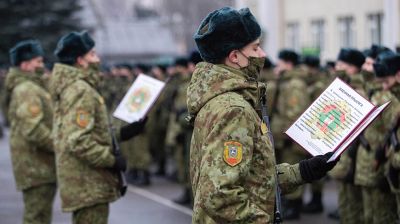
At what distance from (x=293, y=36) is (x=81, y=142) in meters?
29.5

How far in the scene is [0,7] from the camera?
2570cm

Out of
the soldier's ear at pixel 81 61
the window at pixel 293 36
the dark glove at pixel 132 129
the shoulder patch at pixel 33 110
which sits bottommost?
the window at pixel 293 36

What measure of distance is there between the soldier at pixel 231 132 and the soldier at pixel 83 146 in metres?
2.27

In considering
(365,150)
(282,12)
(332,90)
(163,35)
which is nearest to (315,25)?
(282,12)

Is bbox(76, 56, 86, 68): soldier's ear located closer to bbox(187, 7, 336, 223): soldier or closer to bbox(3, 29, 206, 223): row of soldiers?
bbox(3, 29, 206, 223): row of soldiers

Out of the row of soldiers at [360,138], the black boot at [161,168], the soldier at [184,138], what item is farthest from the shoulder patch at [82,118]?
the black boot at [161,168]

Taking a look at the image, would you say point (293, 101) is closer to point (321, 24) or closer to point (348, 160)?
point (348, 160)

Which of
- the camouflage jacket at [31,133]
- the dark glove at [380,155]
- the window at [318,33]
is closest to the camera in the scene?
the dark glove at [380,155]

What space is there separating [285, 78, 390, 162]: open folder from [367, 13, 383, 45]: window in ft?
78.5

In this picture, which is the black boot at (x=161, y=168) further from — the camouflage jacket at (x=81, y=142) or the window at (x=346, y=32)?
the window at (x=346, y=32)

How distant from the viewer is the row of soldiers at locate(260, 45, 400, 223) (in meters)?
7.71

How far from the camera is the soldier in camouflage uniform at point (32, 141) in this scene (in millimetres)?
8453

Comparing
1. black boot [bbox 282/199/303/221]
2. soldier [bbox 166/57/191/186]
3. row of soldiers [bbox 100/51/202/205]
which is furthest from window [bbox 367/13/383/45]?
black boot [bbox 282/199/303/221]

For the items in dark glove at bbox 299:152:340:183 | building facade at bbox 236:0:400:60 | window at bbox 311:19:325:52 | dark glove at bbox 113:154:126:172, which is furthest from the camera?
window at bbox 311:19:325:52
